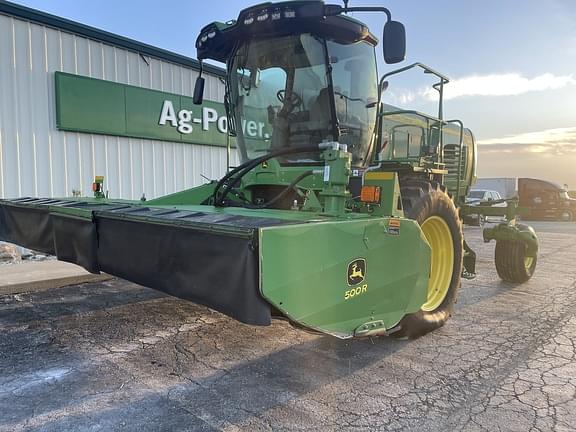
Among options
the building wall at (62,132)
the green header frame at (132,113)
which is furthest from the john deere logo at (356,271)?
the green header frame at (132,113)

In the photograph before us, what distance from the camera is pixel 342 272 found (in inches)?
106

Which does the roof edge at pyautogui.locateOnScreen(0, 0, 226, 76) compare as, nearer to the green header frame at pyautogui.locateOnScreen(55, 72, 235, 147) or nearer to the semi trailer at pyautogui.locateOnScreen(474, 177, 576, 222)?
the green header frame at pyautogui.locateOnScreen(55, 72, 235, 147)

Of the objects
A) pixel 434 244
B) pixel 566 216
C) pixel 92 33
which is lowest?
pixel 566 216

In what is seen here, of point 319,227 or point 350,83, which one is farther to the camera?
point 350,83

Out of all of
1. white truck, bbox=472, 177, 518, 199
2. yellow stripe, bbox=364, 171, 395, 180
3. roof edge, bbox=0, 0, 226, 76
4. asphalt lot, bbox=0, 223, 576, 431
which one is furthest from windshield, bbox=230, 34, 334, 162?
white truck, bbox=472, 177, 518, 199

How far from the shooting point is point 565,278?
701cm

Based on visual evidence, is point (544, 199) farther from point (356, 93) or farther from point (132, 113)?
point (356, 93)

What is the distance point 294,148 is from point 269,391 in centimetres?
211

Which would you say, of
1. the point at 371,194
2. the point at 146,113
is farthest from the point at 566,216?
the point at 371,194

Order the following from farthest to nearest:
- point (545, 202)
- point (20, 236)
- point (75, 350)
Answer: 1. point (545, 202)
2. point (20, 236)
3. point (75, 350)

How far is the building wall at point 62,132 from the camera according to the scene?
8148 millimetres

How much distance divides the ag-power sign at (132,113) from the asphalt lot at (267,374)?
5108 mm

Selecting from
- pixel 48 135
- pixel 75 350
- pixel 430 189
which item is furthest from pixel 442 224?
pixel 48 135

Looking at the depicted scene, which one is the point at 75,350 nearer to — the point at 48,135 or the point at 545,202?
the point at 48,135
